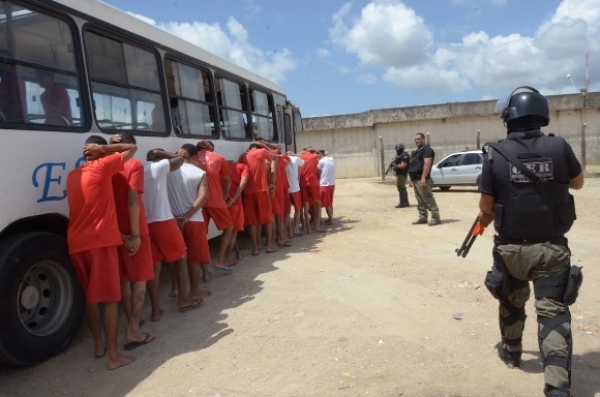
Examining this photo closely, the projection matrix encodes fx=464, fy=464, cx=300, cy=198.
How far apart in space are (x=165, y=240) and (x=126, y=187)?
75 centimetres

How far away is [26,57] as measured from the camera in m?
3.59

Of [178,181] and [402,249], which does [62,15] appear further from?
[402,249]

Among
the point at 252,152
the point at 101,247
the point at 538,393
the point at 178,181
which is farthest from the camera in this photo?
the point at 252,152

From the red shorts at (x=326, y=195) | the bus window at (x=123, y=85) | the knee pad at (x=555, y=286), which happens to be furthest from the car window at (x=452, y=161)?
the knee pad at (x=555, y=286)

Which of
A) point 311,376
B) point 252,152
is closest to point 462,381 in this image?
point 311,376

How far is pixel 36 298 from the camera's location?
3492mm

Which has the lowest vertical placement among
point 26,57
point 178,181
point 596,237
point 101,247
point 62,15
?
point 596,237

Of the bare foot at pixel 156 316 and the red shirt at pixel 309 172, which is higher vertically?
the red shirt at pixel 309 172

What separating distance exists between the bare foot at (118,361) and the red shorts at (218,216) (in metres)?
2.34

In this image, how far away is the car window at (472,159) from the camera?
15.2 meters

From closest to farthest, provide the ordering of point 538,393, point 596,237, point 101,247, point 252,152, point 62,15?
point 538,393 < point 101,247 < point 62,15 < point 252,152 < point 596,237

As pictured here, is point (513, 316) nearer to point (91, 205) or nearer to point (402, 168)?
point (91, 205)

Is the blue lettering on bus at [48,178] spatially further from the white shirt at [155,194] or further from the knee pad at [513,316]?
the knee pad at [513,316]

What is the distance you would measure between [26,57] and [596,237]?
7.77 meters
